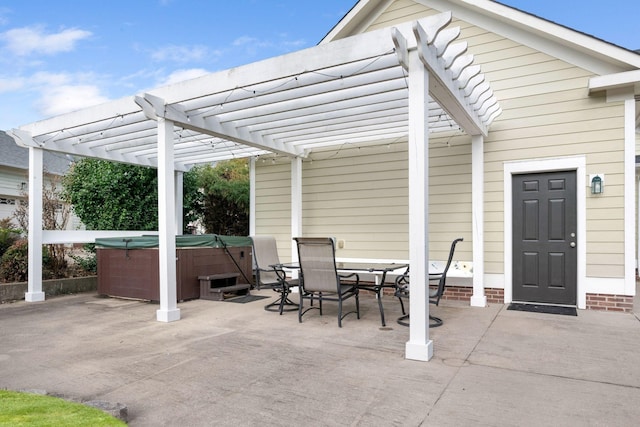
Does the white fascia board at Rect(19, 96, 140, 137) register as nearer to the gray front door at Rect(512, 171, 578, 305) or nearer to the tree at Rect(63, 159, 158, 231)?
the tree at Rect(63, 159, 158, 231)

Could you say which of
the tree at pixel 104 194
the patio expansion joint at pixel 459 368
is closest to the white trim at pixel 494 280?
the patio expansion joint at pixel 459 368

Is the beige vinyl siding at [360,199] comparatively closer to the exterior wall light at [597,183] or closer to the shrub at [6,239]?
the exterior wall light at [597,183]

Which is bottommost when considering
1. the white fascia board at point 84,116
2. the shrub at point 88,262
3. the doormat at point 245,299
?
the doormat at point 245,299

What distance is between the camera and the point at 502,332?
178 inches

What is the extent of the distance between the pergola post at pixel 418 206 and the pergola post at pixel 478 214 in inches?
110

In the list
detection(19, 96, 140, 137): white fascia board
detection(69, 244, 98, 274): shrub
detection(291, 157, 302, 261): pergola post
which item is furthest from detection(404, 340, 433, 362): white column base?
detection(69, 244, 98, 274): shrub

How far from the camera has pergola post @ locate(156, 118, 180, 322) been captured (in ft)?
17.1

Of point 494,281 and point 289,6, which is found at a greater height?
point 289,6

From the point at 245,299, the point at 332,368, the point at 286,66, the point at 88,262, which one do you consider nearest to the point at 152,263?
the point at 245,299

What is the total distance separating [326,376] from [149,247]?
4453 mm

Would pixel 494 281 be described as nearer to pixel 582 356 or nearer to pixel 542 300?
pixel 542 300

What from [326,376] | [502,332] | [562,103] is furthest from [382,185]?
[326,376]

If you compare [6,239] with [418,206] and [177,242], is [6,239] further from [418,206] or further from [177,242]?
[418,206]

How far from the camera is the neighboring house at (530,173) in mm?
5543
